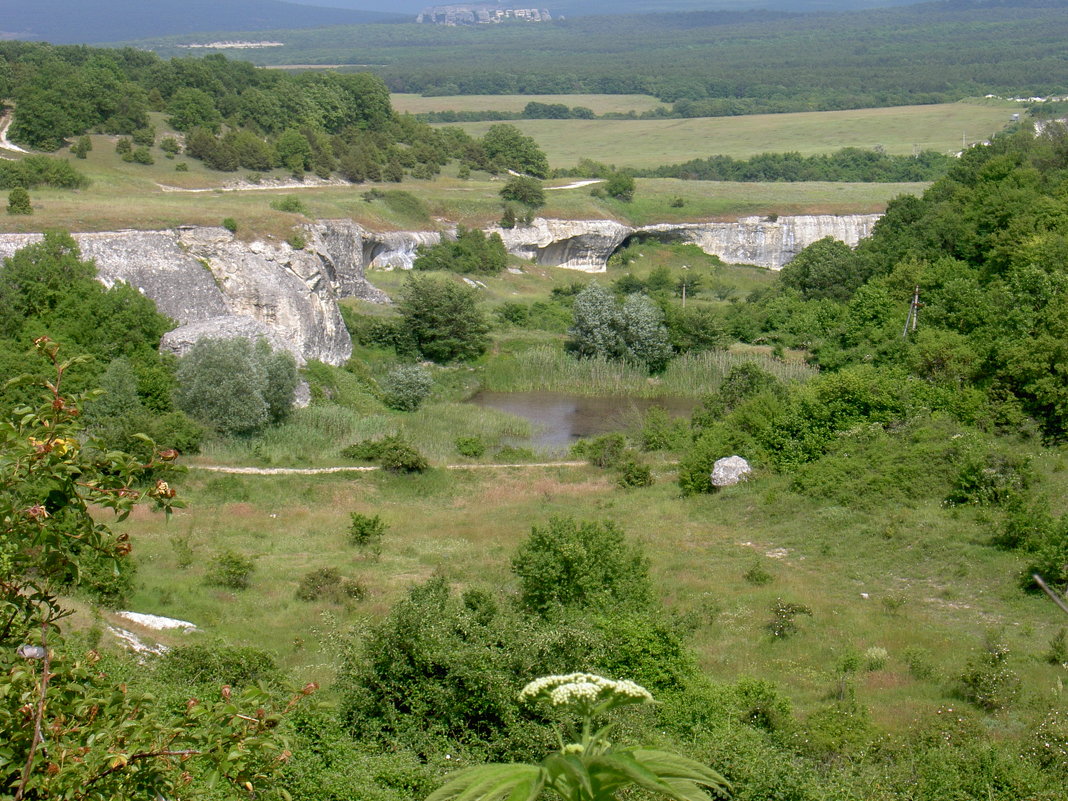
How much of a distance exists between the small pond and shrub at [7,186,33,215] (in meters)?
16.9

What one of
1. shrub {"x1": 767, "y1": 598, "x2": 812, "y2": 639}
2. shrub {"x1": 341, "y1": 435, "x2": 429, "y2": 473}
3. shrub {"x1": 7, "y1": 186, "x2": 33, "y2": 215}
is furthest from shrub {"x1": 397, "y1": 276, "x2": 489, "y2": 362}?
shrub {"x1": 767, "y1": 598, "x2": 812, "y2": 639}

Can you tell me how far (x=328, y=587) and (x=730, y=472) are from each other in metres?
11.3

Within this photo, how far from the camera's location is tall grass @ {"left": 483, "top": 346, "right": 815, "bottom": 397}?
41.7 meters

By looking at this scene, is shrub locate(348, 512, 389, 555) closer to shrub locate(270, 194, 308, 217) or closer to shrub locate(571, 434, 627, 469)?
shrub locate(571, 434, 627, 469)

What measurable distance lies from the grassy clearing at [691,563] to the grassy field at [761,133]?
74519mm

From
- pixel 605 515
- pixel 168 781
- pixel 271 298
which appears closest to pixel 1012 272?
pixel 605 515

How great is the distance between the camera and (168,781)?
15.2ft

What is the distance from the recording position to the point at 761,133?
388 ft

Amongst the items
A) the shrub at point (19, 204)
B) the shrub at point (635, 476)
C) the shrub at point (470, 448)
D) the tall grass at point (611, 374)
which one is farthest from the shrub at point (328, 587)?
the shrub at point (19, 204)

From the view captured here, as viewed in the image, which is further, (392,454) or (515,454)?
(515,454)

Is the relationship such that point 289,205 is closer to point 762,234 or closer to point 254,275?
point 254,275

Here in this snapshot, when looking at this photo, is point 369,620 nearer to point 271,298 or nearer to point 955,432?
point 955,432

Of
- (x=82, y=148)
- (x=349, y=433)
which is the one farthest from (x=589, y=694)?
(x=82, y=148)

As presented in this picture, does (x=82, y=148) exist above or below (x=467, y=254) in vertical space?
above
